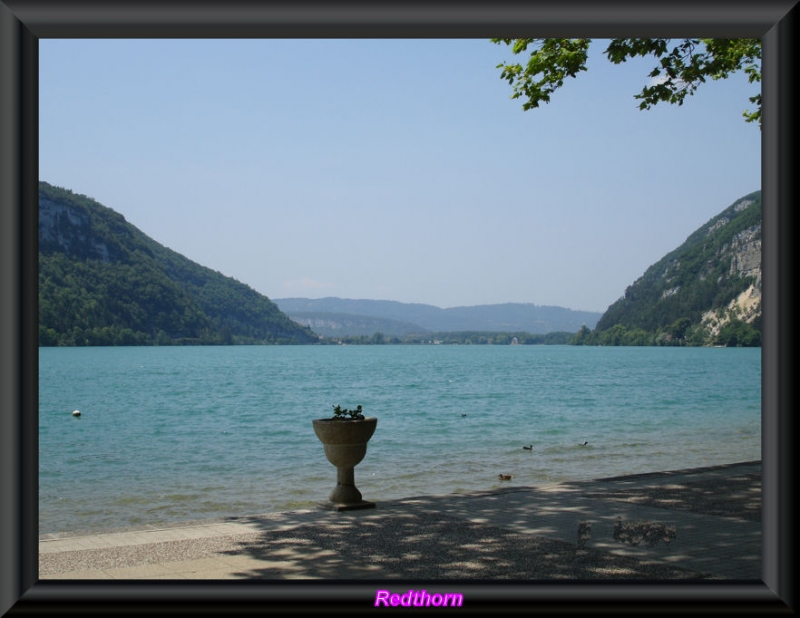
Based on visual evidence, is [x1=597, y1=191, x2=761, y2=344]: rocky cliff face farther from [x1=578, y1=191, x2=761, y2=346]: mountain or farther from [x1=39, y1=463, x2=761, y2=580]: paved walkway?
[x1=39, y1=463, x2=761, y2=580]: paved walkway

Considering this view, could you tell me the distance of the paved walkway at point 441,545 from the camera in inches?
273

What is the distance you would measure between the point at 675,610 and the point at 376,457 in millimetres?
20820

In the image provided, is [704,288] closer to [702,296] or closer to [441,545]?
[702,296]

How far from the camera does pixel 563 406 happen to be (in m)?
51.6

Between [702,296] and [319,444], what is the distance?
12969 centimetres

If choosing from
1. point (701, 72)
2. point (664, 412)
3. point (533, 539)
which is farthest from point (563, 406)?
point (533, 539)

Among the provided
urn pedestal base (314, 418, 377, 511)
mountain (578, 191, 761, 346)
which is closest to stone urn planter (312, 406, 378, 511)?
urn pedestal base (314, 418, 377, 511)

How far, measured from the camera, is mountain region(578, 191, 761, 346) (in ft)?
458

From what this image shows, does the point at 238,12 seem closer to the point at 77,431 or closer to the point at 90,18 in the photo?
the point at 90,18

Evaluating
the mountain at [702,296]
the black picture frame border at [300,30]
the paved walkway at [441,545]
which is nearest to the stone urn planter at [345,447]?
the paved walkway at [441,545]

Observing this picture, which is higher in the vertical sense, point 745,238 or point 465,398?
point 745,238

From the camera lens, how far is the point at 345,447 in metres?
9.98

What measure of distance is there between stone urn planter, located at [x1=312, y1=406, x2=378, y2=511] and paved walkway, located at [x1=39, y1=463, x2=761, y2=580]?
0.23 meters

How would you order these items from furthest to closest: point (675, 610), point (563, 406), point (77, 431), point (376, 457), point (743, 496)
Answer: point (563, 406), point (77, 431), point (376, 457), point (743, 496), point (675, 610)
